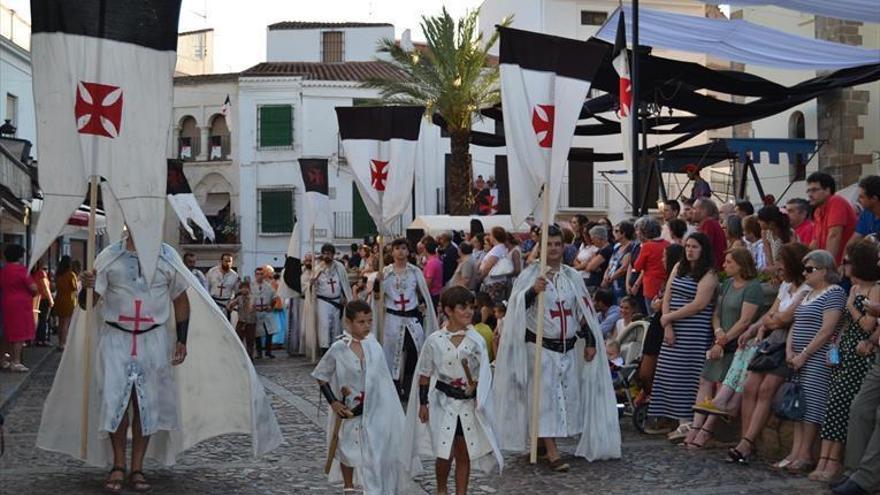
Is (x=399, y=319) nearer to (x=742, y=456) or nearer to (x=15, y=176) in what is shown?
(x=742, y=456)

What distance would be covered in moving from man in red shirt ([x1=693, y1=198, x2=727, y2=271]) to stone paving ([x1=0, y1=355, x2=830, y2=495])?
2681 mm

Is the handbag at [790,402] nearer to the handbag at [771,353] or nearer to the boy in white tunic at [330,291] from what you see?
the handbag at [771,353]

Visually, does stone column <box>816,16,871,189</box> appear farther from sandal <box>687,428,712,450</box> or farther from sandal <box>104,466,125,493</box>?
sandal <box>104,466,125,493</box>

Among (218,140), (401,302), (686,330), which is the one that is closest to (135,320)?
(686,330)

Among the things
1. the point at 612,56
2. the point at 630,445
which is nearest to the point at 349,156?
the point at 612,56

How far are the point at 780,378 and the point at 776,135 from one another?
20.4 metres

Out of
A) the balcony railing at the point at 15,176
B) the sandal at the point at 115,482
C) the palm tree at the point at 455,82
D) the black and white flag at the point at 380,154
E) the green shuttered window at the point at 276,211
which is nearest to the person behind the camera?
the sandal at the point at 115,482

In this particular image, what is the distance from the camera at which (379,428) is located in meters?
8.02

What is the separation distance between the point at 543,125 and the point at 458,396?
9.85 feet

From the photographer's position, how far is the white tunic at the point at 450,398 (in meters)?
8.20

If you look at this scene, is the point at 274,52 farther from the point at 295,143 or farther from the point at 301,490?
the point at 301,490

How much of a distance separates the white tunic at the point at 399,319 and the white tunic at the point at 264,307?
912cm

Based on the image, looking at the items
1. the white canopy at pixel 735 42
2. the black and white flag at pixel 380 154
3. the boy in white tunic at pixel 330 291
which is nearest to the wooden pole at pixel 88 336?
the black and white flag at pixel 380 154

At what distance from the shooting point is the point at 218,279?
23.0m
